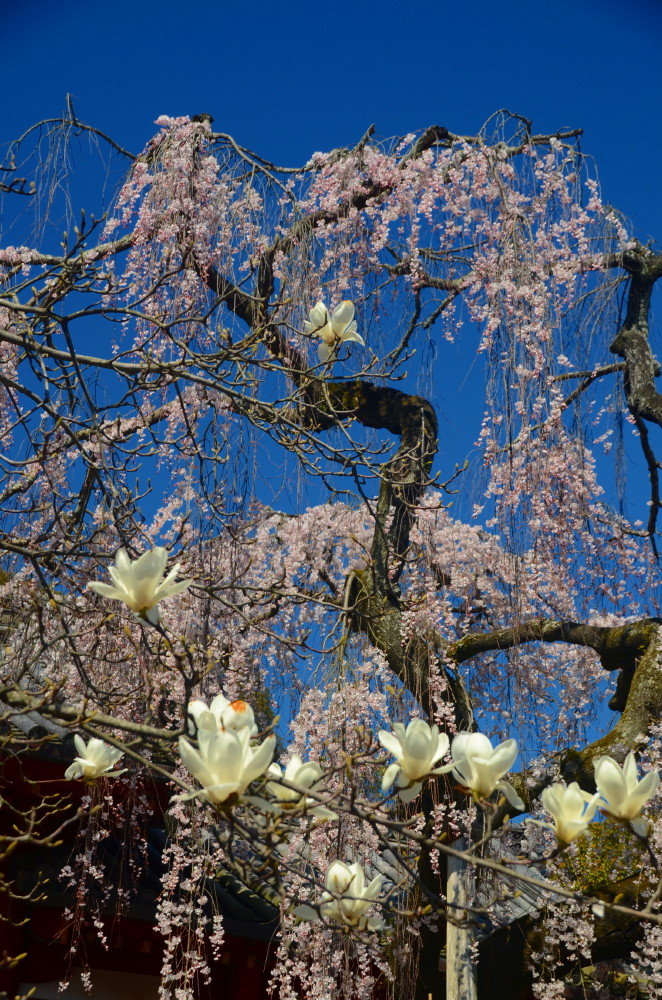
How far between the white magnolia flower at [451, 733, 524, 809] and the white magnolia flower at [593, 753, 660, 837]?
0.46 ft

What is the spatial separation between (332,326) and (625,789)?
68.5 inches

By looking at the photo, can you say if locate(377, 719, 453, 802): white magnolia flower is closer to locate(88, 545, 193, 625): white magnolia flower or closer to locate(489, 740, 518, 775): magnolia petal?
locate(489, 740, 518, 775): magnolia petal

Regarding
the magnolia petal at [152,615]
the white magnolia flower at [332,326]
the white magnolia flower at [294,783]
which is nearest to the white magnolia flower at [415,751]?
the white magnolia flower at [294,783]

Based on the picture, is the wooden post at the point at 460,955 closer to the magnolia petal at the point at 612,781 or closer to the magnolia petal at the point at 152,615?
the magnolia petal at the point at 612,781

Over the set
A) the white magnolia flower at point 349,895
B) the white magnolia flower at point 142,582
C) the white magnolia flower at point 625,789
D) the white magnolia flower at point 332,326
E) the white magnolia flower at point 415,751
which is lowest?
the white magnolia flower at point 349,895

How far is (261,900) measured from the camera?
209 inches

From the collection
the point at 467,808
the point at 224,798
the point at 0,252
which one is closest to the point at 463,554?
the point at 467,808

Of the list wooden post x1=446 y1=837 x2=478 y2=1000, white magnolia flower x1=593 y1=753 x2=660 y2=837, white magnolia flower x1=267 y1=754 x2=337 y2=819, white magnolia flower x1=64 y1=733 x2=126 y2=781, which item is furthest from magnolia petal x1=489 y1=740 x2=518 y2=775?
wooden post x1=446 y1=837 x2=478 y2=1000

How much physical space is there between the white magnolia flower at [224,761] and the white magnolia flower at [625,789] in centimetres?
53

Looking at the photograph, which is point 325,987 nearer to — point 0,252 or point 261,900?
point 261,900

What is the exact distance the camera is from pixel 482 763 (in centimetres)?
153

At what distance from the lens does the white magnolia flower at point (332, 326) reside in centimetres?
281

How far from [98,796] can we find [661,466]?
12.5ft

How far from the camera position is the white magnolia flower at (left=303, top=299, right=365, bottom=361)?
2.81 metres
